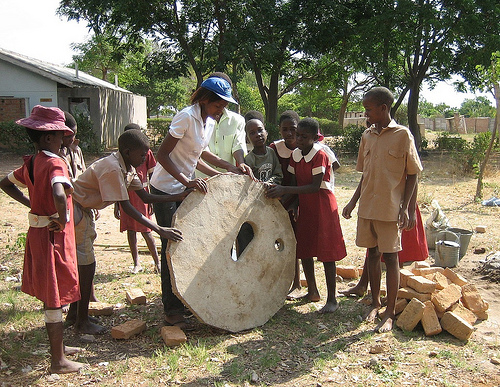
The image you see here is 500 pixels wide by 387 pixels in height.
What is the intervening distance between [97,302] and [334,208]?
225cm

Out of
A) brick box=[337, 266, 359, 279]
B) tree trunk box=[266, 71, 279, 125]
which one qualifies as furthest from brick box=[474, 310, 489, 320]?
tree trunk box=[266, 71, 279, 125]

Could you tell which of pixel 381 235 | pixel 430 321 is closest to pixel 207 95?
pixel 381 235

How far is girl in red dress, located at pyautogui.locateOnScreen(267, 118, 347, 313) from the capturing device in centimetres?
407

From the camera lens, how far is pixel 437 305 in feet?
12.8

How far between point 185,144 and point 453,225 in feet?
17.7

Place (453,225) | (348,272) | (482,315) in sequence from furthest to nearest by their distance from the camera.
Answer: (453,225) < (348,272) < (482,315)

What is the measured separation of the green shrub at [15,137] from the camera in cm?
1638

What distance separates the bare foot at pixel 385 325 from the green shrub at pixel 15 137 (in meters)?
15.4

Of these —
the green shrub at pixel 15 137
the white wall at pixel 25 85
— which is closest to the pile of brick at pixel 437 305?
the green shrub at pixel 15 137

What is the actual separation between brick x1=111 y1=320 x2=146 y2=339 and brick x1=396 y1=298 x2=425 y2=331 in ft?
6.65

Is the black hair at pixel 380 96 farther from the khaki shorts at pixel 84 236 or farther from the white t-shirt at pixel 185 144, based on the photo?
the khaki shorts at pixel 84 236

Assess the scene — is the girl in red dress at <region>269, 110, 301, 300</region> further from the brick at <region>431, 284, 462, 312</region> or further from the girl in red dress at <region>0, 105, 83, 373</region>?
the girl in red dress at <region>0, 105, 83, 373</region>

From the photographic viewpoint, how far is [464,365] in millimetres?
3299

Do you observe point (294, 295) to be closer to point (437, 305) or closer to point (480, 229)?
point (437, 305)
